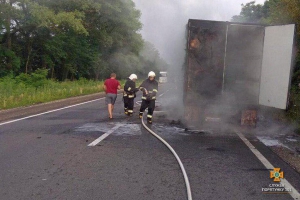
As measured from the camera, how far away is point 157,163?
599 centimetres

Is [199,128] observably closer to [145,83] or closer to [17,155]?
[145,83]

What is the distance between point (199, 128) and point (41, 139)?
14.3 feet

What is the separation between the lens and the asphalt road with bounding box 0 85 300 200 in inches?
179

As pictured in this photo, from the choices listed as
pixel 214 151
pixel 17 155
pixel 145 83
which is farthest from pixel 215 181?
pixel 145 83

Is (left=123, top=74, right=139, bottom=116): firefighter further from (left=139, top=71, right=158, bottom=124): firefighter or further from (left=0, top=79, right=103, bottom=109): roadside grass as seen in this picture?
(left=0, top=79, right=103, bottom=109): roadside grass

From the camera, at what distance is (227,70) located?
9.99m

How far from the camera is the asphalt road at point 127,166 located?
454cm

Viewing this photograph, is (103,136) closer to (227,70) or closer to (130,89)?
(227,70)

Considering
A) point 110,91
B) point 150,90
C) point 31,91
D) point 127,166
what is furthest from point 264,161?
point 31,91

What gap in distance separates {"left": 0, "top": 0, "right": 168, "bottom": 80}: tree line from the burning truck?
43.2 ft

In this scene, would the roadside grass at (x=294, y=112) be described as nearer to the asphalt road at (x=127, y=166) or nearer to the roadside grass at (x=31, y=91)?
the asphalt road at (x=127, y=166)

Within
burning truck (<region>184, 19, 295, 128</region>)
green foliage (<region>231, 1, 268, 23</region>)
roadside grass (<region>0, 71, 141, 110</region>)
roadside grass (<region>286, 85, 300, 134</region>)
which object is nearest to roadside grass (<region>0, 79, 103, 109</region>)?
roadside grass (<region>0, 71, 141, 110</region>)

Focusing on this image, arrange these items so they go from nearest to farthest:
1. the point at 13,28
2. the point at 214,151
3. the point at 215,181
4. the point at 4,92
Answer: the point at 215,181 → the point at 214,151 → the point at 4,92 → the point at 13,28

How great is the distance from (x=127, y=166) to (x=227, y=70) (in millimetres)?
5327
